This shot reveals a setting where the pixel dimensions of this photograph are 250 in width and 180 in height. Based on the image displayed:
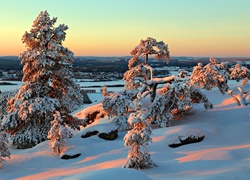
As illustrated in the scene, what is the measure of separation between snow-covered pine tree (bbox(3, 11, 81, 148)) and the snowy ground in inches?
95.2

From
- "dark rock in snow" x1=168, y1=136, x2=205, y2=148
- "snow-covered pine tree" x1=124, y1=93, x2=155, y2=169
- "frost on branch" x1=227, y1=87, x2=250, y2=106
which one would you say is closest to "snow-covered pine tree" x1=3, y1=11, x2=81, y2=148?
"dark rock in snow" x1=168, y1=136, x2=205, y2=148

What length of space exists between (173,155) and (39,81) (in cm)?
986

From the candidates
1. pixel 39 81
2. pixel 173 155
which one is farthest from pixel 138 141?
pixel 39 81

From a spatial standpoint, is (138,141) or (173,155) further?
(173,155)

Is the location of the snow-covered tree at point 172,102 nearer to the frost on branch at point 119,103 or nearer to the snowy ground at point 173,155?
the snowy ground at point 173,155

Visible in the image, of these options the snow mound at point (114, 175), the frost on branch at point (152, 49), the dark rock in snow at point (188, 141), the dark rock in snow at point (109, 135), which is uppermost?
the frost on branch at point (152, 49)

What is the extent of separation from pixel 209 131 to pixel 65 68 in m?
9.24

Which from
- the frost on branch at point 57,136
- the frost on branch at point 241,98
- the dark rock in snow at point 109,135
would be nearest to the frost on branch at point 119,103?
the dark rock in snow at point 109,135

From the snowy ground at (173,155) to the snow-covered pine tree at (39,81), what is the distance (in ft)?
7.93

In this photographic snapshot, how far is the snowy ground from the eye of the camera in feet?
36.4

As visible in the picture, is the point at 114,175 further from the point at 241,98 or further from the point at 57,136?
the point at 241,98

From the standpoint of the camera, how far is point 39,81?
65.2ft

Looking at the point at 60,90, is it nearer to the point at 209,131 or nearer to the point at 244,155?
the point at 209,131

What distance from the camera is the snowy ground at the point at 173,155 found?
11.1 m
